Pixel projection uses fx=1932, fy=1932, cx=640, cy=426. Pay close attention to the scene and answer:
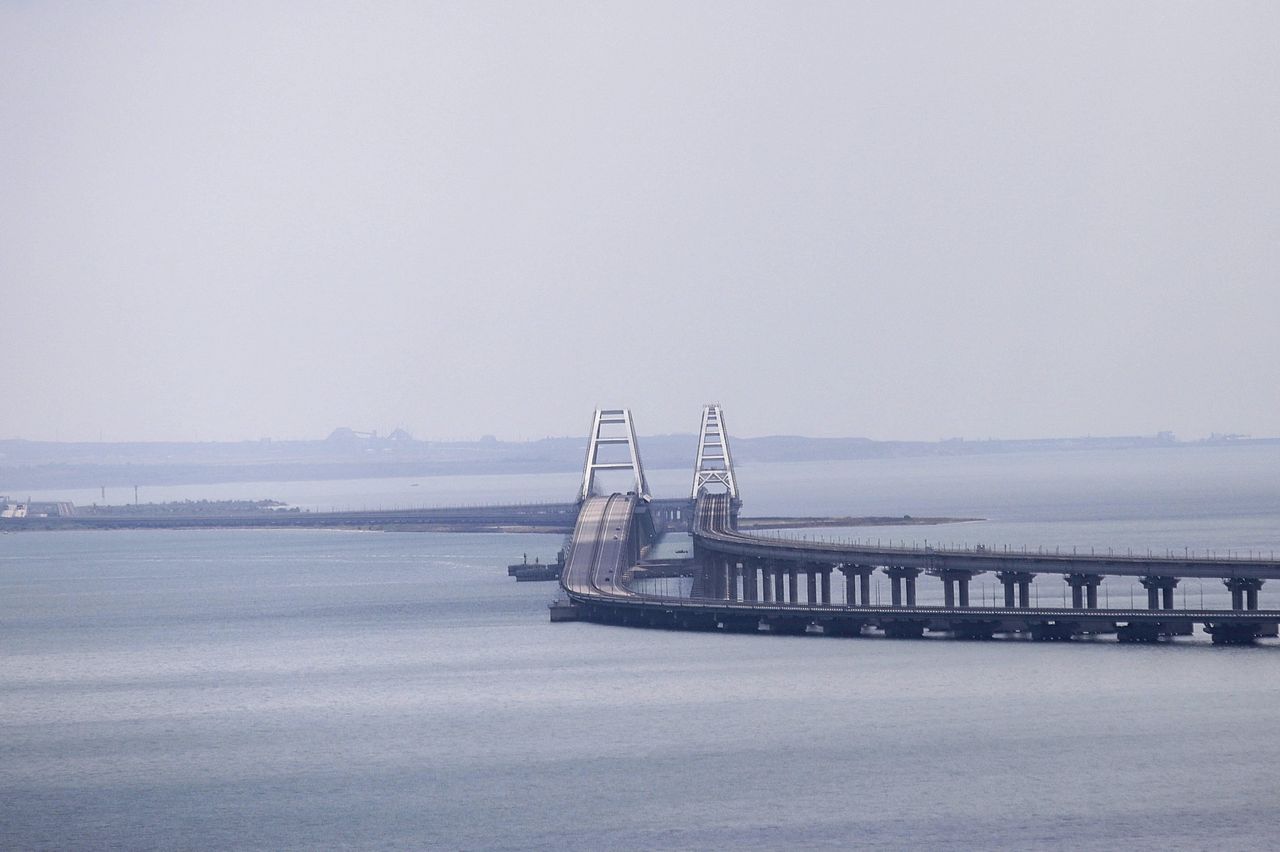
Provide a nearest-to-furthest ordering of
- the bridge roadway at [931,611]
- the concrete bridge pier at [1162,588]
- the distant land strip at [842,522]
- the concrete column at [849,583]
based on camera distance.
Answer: the bridge roadway at [931,611], the concrete bridge pier at [1162,588], the concrete column at [849,583], the distant land strip at [842,522]

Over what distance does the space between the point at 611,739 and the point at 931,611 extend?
22378mm

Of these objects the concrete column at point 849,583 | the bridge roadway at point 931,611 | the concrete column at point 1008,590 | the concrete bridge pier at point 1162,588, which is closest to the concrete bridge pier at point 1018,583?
the concrete column at point 1008,590

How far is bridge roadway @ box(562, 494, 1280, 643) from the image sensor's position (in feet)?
220

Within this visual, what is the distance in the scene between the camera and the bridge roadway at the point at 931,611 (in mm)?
66938

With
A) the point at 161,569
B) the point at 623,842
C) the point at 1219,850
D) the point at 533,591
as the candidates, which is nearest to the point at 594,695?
the point at 623,842

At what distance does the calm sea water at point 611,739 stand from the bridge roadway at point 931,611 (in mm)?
1586

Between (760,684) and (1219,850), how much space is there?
23.4 meters

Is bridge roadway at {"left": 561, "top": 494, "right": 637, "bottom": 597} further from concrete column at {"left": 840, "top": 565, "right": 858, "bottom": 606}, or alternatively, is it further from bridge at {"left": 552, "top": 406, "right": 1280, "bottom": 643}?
concrete column at {"left": 840, "top": 565, "right": 858, "bottom": 606}

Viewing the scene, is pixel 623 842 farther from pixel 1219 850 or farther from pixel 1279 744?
pixel 1279 744

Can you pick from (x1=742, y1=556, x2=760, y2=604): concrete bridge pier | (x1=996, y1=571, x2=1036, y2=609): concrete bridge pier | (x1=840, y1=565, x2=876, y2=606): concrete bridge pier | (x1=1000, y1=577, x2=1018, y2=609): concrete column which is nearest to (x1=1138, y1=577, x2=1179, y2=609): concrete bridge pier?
(x1=996, y1=571, x2=1036, y2=609): concrete bridge pier

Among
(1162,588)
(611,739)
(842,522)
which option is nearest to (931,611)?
(1162,588)

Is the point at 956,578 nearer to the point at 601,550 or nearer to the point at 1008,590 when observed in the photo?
the point at 1008,590

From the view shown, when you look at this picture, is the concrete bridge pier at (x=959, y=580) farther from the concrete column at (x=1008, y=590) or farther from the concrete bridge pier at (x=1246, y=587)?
the concrete bridge pier at (x=1246, y=587)

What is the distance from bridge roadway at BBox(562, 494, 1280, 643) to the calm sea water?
159 cm
